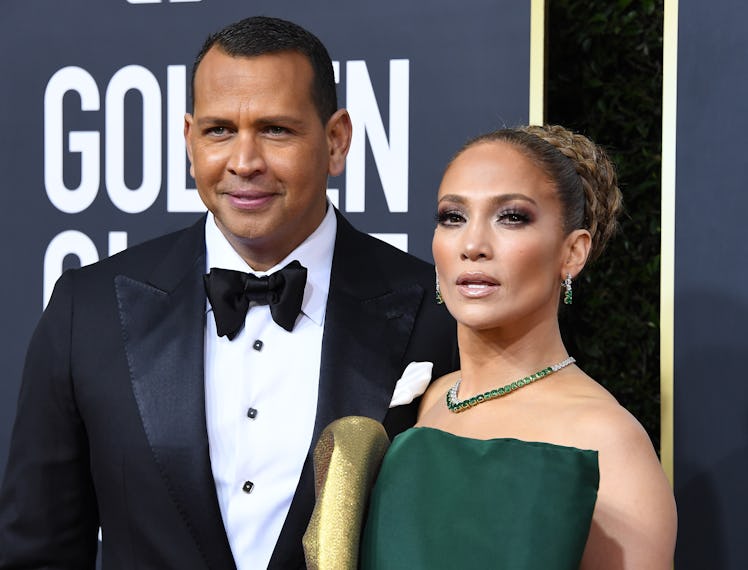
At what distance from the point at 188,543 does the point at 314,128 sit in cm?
69

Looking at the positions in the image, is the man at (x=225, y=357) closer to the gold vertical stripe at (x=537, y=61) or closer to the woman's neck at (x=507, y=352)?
the woman's neck at (x=507, y=352)

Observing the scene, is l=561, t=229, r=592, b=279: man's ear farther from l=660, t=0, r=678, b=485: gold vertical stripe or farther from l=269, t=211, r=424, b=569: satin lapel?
l=660, t=0, r=678, b=485: gold vertical stripe

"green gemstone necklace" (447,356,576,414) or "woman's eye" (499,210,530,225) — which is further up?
"woman's eye" (499,210,530,225)

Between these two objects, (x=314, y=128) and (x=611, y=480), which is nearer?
(x=611, y=480)

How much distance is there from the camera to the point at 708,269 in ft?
7.57

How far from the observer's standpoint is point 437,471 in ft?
3.98

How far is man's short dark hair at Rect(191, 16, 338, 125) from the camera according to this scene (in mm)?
1766

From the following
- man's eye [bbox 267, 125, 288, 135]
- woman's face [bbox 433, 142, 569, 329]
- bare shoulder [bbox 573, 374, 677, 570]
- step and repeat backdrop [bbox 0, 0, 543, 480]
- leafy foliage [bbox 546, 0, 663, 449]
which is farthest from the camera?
leafy foliage [bbox 546, 0, 663, 449]

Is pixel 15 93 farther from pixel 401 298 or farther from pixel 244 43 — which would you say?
pixel 401 298

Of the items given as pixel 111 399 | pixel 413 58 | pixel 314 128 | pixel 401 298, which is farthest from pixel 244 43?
pixel 413 58

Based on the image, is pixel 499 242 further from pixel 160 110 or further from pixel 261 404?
pixel 160 110

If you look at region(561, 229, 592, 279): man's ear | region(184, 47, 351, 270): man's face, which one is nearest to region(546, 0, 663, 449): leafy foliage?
region(184, 47, 351, 270): man's face

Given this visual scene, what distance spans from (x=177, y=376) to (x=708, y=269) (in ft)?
3.92

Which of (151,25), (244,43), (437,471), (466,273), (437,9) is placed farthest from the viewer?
(151,25)
